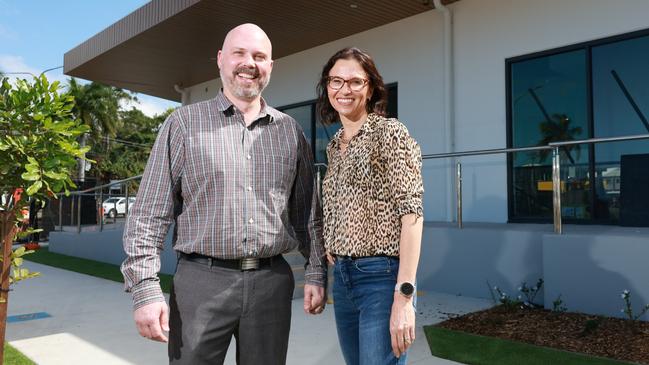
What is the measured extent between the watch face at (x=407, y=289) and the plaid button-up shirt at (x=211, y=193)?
546mm

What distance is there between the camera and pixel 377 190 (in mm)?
1909

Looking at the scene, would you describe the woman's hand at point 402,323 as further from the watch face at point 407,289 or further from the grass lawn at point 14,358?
the grass lawn at point 14,358

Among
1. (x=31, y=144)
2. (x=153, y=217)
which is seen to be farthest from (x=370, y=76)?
(x=31, y=144)

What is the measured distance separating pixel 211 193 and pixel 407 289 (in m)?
0.83

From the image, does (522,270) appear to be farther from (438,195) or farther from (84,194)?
(84,194)

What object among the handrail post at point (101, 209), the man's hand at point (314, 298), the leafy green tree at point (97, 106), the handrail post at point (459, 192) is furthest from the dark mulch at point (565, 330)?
the leafy green tree at point (97, 106)

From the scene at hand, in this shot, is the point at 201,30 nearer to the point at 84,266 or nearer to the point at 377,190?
the point at 84,266

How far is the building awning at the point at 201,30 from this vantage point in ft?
27.3

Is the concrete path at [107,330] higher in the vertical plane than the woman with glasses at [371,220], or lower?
lower

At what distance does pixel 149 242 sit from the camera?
1.89 metres

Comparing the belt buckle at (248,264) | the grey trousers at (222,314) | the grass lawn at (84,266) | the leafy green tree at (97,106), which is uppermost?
the leafy green tree at (97,106)

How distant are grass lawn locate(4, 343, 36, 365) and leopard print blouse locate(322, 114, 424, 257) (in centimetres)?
332

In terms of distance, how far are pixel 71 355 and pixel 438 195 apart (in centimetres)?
571

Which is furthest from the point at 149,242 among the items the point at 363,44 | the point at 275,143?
the point at 363,44
